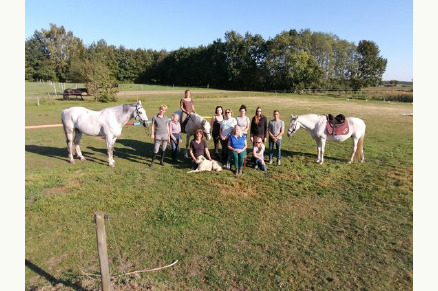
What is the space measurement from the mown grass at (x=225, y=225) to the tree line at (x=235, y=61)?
44.0m

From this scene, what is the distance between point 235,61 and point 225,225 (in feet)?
193

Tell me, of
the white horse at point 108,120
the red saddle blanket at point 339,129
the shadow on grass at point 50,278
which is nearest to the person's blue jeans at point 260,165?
the red saddle blanket at point 339,129

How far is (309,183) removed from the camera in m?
6.83

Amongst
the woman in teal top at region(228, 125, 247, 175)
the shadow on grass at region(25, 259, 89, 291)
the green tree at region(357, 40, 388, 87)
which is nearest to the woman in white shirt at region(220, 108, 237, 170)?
the woman in teal top at region(228, 125, 247, 175)

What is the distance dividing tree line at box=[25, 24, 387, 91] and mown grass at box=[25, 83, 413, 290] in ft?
144

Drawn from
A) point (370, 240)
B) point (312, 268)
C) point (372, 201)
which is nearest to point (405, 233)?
point (370, 240)

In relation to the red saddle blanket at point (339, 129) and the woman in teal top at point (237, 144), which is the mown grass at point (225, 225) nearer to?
the woman in teal top at point (237, 144)

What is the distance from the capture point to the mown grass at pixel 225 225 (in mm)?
3629

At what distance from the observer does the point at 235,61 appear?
60344mm

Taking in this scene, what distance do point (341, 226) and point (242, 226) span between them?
5.66ft

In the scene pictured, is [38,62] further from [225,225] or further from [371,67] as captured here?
[225,225]

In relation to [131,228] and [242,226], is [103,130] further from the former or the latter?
[242,226]

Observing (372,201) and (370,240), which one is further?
(372,201)

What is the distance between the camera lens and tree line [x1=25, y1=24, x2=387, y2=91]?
52.3m
